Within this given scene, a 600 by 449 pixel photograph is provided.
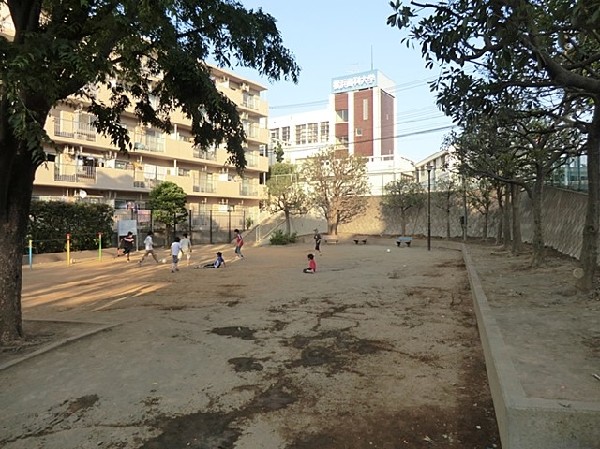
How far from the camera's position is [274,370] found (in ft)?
18.4

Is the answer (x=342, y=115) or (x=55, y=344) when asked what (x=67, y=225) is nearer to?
(x=55, y=344)

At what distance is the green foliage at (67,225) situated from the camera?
72.1 feet

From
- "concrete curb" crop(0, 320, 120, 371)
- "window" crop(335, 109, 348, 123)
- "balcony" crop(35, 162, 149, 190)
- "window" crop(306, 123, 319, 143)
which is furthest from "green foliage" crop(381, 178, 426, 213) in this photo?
"window" crop(306, 123, 319, 143)

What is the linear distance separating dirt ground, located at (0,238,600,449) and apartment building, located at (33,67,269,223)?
591 inches

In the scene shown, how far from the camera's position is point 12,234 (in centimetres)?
670

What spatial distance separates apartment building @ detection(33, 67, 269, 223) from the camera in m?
29.9

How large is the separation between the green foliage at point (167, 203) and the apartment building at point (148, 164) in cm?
166

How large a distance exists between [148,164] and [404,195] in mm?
20528

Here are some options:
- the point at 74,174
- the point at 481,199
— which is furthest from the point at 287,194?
the point at 74,174

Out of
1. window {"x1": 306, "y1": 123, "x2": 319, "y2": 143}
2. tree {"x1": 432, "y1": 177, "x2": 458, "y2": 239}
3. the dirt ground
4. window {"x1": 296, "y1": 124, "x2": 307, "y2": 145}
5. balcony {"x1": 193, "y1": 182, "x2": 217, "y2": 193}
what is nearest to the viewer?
the dirt ground

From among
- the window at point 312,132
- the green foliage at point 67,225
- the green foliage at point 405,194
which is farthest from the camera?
the window at point 312,132

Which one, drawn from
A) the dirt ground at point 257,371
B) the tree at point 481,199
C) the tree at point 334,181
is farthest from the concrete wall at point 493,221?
the dirt ground at point 257,371

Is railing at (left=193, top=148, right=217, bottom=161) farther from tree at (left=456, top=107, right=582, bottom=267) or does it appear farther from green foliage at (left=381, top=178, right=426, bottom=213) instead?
tree at (left=456, top=107, right=582, bottom=267)

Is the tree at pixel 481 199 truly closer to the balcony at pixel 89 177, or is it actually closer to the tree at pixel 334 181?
the tree at pixel 334 181
